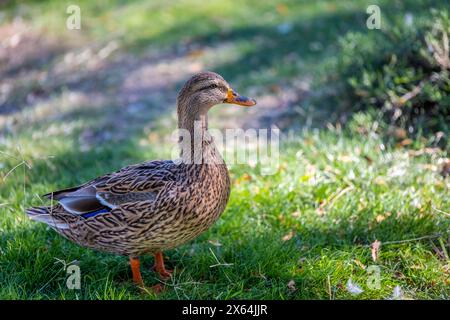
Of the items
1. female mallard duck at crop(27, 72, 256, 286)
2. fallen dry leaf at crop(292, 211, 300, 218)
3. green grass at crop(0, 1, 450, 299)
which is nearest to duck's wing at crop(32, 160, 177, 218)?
female mallard duck at crop(27, 72, 256, 286)

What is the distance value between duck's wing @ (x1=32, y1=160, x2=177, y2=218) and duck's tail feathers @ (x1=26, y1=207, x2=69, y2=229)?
0.10 meters

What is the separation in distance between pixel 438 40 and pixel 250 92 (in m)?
2.81

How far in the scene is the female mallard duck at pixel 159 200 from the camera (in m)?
3.41

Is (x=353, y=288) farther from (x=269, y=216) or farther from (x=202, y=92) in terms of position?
(x=202, y=92)

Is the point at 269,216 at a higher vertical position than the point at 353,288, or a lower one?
higher

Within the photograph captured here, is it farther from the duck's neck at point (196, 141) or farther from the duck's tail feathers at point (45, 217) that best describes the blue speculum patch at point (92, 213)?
the duck's neck at point (196, 141)

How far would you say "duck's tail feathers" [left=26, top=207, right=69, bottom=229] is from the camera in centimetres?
370

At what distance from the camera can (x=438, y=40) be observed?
5.61m

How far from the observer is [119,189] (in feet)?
11.8

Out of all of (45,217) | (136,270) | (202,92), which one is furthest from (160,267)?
(202,92)

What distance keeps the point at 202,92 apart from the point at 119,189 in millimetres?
768

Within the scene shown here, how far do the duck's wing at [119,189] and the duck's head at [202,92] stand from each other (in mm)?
374
